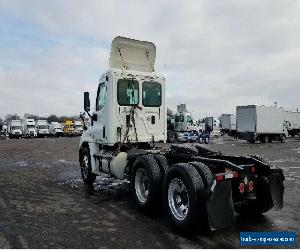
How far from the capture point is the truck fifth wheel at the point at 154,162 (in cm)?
551

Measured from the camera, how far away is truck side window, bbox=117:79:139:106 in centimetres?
944

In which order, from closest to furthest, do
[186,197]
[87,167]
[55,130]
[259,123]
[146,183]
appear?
1. [186,197]
2. [146,183]
3. [87,167]
4. [259,123]
5. [55,130]

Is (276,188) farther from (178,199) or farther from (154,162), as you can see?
(154,162)

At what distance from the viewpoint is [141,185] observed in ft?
24.8

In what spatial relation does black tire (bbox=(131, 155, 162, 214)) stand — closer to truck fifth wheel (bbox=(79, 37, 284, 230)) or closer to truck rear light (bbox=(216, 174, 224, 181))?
truck fifth wheel (bbox=(79, 37, 284, 230))

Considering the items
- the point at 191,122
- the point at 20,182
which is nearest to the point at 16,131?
the point at 191,122

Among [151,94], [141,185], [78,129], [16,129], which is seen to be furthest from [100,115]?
[78,129]

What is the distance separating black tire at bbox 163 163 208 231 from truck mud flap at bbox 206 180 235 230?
17cm

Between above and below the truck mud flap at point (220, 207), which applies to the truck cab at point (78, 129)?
above

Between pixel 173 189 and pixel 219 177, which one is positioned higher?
pixel 219 177

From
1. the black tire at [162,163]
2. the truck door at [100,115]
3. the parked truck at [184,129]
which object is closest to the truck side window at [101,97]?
the truck door at [100,115]

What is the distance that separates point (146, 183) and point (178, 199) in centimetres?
140

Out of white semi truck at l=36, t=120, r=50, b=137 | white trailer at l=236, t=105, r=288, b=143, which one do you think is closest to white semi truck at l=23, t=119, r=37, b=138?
white semi truck at l=36, t=120, r=50, b=137

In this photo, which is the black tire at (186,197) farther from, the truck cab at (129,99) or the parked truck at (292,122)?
the parked truck at (292,122)
